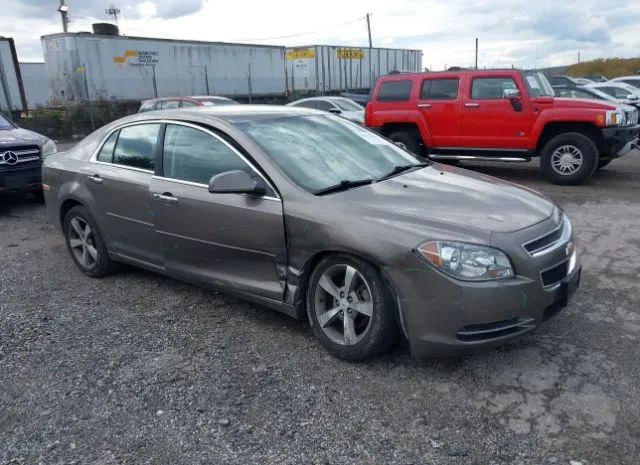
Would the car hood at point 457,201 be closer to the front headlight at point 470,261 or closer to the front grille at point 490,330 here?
the front headlight at point 470,261

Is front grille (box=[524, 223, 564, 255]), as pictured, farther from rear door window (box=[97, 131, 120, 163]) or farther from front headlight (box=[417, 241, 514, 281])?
rear door window (box=[97, 131, 120, 163])

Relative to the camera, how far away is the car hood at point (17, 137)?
781 cm

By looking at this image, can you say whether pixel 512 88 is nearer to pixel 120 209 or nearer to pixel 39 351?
pixel 120 209

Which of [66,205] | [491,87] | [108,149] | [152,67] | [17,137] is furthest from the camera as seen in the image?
[152,67]

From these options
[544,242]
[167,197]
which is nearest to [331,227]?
[544,242]

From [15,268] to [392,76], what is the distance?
7.34 m

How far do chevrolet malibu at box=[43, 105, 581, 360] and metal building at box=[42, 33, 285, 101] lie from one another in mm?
18300

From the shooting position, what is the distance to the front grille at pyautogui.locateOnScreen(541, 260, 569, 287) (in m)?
3.08

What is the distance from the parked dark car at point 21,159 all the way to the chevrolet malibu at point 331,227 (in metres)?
3.52

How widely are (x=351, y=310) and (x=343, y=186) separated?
32.5 inches

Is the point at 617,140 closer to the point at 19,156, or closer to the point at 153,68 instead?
the point at 19,156

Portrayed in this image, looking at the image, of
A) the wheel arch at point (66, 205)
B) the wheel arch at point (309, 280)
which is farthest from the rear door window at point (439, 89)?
the wheel arch at point (309, 280)

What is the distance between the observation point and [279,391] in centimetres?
311

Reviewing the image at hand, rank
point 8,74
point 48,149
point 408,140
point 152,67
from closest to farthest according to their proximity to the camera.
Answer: point 48,149, point 408,140, point 8,74, point 152,67
